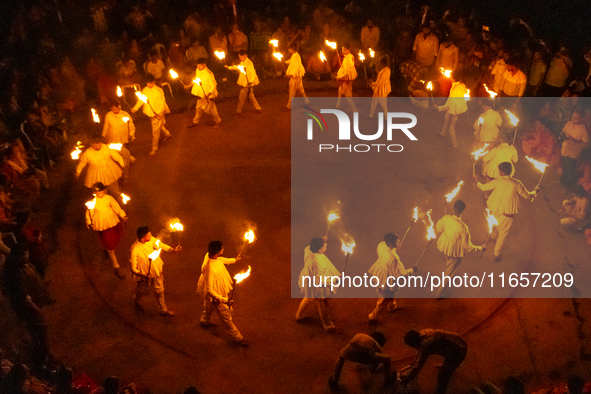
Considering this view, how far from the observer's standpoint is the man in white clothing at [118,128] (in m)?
10.8

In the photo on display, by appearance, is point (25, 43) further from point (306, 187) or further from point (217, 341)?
point (217, 341)

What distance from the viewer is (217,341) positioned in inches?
320

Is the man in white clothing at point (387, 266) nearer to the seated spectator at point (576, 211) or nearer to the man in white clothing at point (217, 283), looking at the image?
the man in white clothing at point (217, 283)

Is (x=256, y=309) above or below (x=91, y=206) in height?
below

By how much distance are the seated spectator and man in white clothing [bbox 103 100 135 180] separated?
8.82m

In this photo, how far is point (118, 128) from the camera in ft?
35.7

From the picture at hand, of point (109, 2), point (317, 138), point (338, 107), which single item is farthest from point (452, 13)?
point (109, 2)

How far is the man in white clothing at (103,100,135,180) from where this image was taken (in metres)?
10.8

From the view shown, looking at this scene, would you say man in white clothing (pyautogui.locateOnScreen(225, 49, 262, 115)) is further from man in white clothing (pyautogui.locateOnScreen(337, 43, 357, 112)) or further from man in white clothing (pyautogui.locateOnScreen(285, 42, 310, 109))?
man in white clothing (pyautogui.locateOnScreen(337, 43, 357, 112))

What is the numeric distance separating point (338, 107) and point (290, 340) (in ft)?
24.7

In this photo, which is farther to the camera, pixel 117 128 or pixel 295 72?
pixel 295 72

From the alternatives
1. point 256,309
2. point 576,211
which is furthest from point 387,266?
point 576,211

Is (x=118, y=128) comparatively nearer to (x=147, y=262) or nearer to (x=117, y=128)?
(x=117, y=128)

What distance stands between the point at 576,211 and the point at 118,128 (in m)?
9.19
